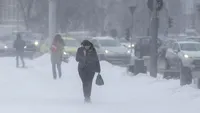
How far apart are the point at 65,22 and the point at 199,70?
103 feet

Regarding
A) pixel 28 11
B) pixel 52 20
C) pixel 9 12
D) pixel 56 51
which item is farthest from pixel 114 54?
pixel 9 12

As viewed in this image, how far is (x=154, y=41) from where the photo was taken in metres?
23.5

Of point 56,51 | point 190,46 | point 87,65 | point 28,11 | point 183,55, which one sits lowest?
point 183,55

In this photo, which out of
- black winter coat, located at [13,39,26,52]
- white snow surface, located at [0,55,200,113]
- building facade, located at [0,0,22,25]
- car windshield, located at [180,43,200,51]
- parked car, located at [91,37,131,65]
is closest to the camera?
white snow surface, located at [0,55,200,113]

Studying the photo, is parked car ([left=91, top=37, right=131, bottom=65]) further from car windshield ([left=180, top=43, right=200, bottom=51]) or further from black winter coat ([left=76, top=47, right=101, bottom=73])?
black winter coat ([left=76, top=47, right=101, bottom=73])

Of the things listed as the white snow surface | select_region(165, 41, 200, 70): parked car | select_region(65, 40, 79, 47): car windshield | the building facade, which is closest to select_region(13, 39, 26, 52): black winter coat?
the white snow surface

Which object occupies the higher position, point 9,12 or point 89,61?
point 89,61

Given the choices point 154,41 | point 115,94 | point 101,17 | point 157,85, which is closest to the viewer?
point 115,94

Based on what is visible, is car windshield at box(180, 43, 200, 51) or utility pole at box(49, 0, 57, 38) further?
utility pole at box(49, 0, 57, 38)

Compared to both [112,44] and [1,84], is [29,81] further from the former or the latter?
[112,44]

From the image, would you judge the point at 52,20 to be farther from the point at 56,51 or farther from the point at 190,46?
the point at 56,51

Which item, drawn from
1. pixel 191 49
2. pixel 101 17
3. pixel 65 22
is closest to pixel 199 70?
pixel 191 49

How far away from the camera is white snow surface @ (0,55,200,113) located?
563 inches

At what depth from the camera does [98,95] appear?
18250 millimetres
